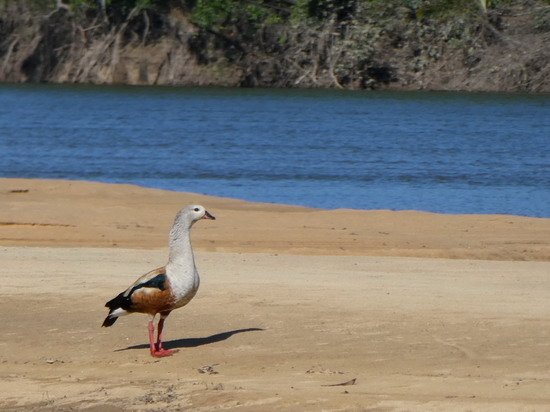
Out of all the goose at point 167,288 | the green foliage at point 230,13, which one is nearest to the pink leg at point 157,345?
the goose at point 167,288

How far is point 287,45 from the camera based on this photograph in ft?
217

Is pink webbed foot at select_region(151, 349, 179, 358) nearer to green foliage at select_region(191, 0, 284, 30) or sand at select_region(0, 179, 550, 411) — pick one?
sand at select_region(0, 179, 550, 411)

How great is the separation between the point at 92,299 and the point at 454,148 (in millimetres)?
25860

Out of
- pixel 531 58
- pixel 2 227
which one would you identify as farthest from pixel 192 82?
pixel 2 227

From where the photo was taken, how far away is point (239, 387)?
8.88m

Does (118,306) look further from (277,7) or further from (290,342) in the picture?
(277,7)

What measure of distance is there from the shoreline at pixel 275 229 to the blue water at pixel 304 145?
4.10m

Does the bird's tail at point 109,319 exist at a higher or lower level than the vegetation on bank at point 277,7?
higher

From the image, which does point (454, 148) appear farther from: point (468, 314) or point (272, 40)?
point (272, 40)

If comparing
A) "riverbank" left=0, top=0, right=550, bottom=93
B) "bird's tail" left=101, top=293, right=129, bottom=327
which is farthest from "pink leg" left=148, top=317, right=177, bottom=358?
"riverbank" left=0, top=0, right=550, bottom=93

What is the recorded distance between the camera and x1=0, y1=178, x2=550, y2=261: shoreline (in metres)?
16.5

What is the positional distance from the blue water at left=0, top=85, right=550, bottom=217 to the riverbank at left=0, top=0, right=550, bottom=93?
2696 mm

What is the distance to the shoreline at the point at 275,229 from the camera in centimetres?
1648

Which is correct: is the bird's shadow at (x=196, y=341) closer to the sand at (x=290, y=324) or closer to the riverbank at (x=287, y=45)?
the sand at (x=290, y=324)
